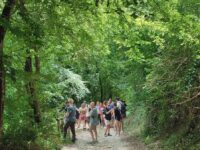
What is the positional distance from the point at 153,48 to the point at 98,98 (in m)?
27.7

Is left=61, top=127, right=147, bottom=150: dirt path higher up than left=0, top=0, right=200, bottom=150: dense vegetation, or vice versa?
left=0, top=0, right=200, bottom=150: dense vegetation

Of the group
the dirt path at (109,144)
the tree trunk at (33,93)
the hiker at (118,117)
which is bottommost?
the dirt path at (109,144)

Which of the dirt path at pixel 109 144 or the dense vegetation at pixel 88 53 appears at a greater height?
the dense vegetation at pixel 88 53

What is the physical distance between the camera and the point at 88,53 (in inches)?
666

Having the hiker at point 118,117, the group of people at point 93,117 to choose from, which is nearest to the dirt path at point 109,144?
the group of people at point 93,117

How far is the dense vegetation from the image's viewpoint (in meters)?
9.55

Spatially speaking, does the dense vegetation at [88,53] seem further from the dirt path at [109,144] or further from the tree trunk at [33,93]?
the dirt path at [109,144]

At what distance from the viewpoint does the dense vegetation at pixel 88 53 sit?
9.55 metres

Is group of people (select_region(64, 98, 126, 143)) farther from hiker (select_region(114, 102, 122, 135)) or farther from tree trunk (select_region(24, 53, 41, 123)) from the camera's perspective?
tree trunk (select_region(24, 53, 41, 123))

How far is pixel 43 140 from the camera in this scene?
1371 centimetres

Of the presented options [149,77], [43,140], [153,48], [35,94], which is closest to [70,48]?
[35,94]

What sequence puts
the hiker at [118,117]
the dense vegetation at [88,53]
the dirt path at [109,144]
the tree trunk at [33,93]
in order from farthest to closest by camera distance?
1. the hiker at [118,117]
2. the dirt path at [109,144]
3. the tree trunk at [33,93]
4. the dense vegetation at [88,53]

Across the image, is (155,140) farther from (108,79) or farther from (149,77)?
(108,79)

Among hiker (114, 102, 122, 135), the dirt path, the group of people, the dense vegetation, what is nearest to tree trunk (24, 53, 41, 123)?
the dense vegetation
